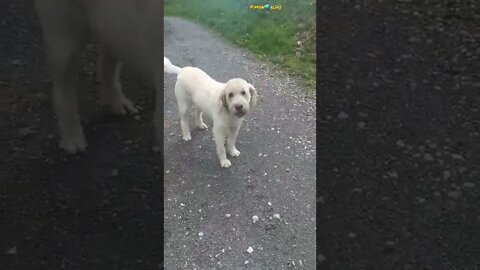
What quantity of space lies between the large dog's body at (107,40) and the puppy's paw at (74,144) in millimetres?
72

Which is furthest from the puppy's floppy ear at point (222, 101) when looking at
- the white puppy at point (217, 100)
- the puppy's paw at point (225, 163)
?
the puppy's paw at point (225, 163)

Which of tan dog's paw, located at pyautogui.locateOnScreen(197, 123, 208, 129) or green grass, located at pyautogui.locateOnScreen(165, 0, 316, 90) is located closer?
green grass, located at pyautogui.locateOnScreen(165, 0, 316, 90)

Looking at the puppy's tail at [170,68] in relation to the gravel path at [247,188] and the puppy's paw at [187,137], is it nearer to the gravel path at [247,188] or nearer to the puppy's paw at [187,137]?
the gravel path at [247,188]

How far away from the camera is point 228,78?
2.93ft

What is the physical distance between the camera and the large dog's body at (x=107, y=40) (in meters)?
0.73

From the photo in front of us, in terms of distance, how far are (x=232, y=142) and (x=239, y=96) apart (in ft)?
0.41

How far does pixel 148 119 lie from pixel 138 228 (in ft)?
0.78

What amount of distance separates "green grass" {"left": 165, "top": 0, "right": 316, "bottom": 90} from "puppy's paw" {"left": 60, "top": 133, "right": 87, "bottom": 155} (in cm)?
37

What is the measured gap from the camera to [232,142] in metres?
0.95

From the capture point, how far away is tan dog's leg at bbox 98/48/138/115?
82 cm
